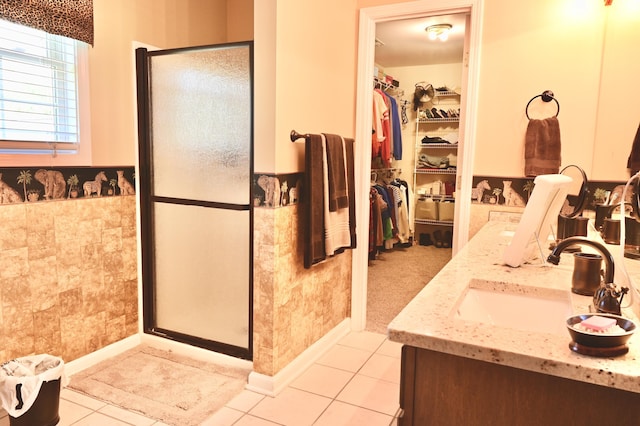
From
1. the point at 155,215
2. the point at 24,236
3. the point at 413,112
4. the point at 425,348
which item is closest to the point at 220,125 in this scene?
the point at 155,215

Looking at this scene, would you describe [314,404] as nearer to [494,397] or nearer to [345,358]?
[345,358]

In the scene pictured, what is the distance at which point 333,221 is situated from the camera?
2.72 m

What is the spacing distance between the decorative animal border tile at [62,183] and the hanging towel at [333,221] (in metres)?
1.25

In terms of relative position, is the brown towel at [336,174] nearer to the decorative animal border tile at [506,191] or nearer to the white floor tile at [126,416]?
the decorative animal border tile at [506,191]

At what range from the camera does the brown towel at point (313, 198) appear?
2.50m

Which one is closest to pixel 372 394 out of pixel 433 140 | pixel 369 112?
pixel 369 112

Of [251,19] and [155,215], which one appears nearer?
[155,215]

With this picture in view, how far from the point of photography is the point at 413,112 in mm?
6648

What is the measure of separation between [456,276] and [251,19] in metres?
2.56

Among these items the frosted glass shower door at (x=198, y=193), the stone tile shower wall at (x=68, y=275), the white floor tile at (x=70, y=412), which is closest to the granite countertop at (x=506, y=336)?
the frosted glass shower door at (x=198, y=193)

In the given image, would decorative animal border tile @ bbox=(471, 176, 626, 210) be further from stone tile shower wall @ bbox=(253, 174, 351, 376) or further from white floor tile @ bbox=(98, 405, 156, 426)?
white floor tile @ bbox=(98, 405, 156, 426)

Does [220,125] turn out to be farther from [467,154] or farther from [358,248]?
[467,154]

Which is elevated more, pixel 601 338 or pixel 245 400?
pixel 601 338

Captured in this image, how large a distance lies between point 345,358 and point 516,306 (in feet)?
5.27
